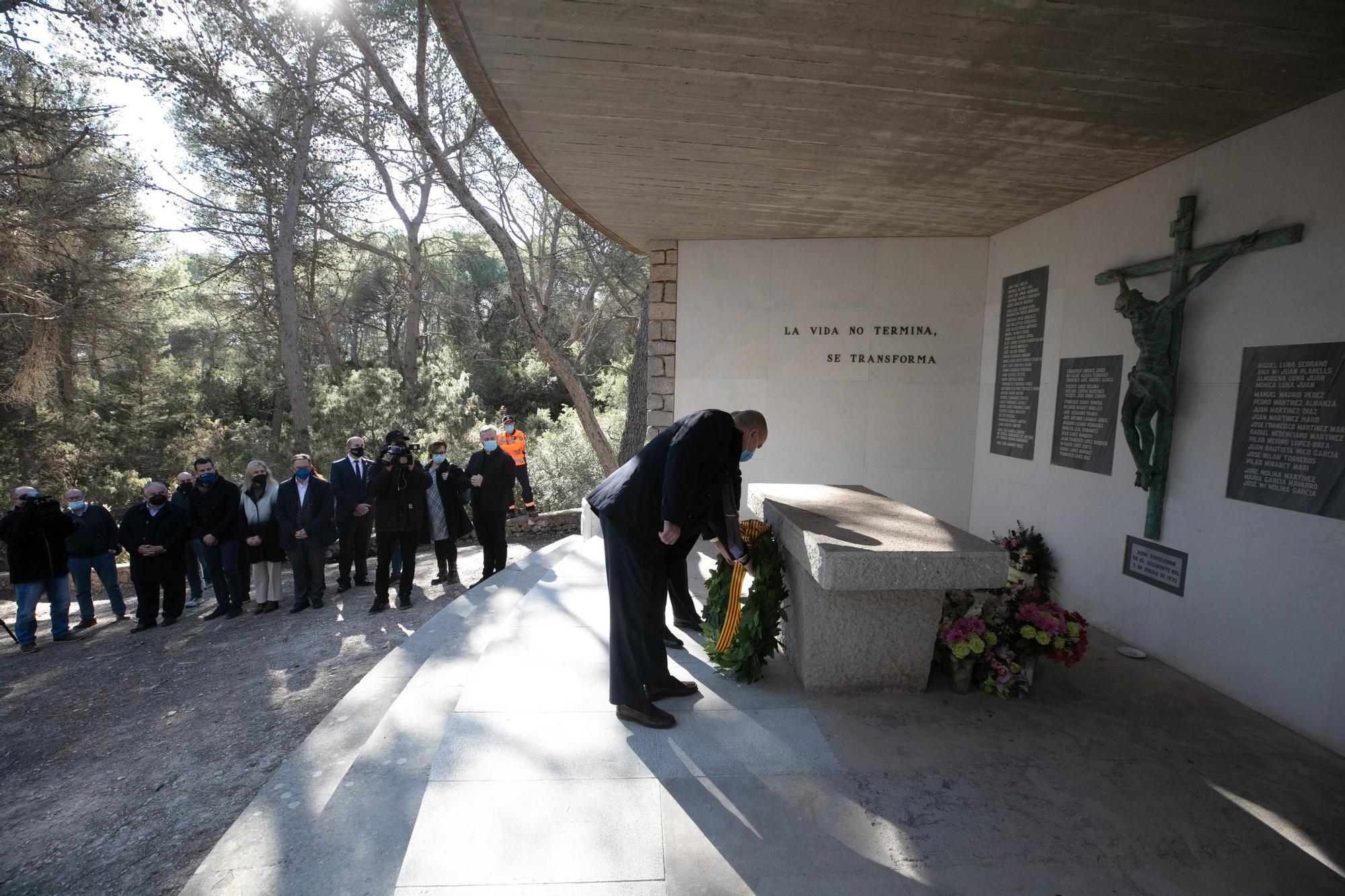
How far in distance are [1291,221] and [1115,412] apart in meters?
1.44

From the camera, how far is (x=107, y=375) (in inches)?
602

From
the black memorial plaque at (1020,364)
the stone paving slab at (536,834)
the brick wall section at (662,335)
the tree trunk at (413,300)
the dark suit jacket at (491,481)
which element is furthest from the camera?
the tree trunk at (413,300)

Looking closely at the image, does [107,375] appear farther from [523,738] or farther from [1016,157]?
[1016,157]

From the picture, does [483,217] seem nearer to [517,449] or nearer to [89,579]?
[517,449]

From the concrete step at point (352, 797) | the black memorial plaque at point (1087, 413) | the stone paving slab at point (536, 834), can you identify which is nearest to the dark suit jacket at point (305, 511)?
the concrete step at point (352, 797)

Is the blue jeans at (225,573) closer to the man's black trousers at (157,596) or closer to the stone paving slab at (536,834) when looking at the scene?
the man's black trousers at (157,596)

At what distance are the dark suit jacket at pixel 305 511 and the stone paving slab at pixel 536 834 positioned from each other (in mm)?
5376

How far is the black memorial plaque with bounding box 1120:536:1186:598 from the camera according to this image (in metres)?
3.96

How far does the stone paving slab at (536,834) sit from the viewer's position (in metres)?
2.12

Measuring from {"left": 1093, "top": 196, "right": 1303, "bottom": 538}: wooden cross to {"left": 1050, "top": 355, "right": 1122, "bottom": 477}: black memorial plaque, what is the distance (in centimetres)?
41

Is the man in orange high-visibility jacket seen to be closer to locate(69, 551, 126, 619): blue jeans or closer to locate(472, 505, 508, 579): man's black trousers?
locate(472, 505, 508, 579): man's black trousers

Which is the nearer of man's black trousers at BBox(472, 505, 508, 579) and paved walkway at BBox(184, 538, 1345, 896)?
paved walkway at BBox(184, 538, 1345, 896)

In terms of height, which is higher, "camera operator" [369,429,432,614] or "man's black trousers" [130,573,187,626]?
"camera operator" [369,429,432,614]

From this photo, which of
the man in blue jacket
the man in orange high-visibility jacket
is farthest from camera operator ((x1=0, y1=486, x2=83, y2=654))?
the man in orange high-visibility jacket
